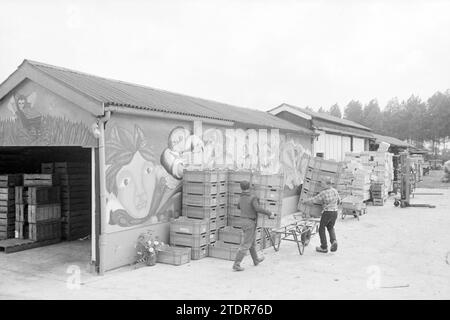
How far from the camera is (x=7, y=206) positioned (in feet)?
38.5

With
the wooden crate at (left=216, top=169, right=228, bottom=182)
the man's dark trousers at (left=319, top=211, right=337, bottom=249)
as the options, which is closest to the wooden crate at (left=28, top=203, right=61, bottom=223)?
the wooden crate at (left=216, top=169, right=228, bottom=182)

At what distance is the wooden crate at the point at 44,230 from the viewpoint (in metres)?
11.4

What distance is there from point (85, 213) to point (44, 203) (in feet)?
4.78

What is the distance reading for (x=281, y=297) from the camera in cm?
730

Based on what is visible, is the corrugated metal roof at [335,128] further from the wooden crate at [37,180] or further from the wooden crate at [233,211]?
the wooden crate at [37,180]

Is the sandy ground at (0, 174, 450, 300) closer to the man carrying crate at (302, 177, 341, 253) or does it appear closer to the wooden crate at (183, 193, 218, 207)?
the man carrying crate at (302, 177, 341, 253)

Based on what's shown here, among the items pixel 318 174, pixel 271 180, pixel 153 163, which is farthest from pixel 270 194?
pixel 318 174

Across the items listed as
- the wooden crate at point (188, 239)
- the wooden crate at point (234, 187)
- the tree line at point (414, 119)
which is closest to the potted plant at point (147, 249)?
the wooden crate at point (188, 239)

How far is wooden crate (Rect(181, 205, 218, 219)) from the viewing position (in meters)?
10.6

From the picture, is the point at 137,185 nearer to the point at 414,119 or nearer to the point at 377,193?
the point at 377,193

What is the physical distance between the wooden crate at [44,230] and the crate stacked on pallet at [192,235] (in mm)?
3812
